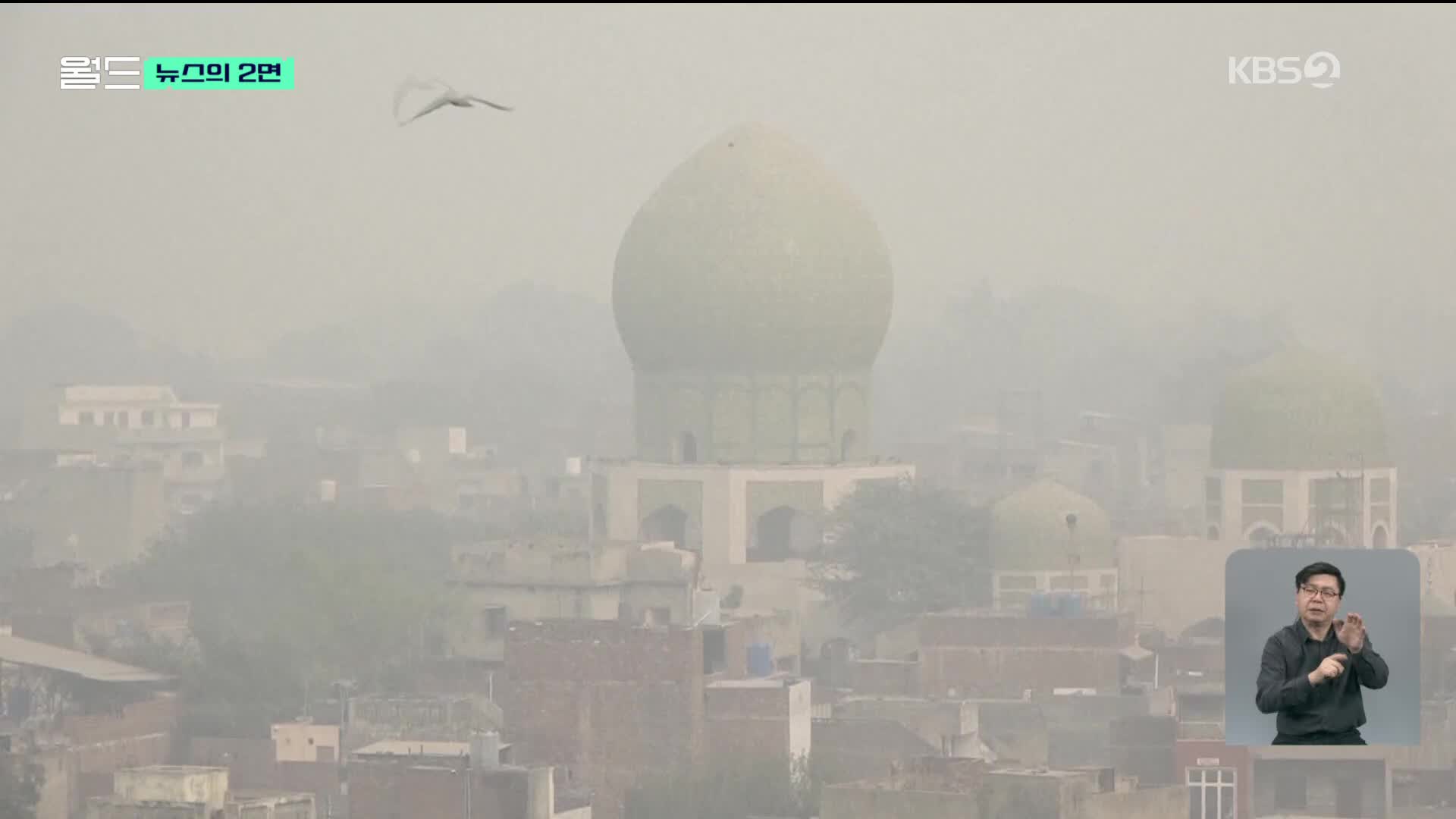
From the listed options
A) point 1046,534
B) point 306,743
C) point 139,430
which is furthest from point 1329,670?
point 139,430

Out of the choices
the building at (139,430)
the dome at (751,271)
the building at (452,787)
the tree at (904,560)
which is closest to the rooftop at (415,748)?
the building at (452,787)

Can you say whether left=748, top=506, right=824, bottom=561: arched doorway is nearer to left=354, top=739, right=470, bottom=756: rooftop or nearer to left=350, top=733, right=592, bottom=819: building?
left=354, top=739, right=470, bottom=756: rooftop

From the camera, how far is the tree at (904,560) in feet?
65.5

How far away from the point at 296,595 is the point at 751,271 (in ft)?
12.9

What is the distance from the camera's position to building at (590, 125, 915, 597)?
71.8 ft

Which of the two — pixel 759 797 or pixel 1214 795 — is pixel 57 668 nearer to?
pixel 759 797

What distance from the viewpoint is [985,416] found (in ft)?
120

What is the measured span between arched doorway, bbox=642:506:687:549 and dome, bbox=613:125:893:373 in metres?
0.88

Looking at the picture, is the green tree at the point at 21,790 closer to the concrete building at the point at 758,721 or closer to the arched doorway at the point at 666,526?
the concrete building at the point at 758,721

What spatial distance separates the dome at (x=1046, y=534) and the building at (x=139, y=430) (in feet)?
35.1

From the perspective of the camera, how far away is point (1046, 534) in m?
19.2

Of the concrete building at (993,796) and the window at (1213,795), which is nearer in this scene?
the concrete building at (993,796)

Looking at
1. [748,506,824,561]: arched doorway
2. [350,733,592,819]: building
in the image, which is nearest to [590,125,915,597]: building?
[748,506,824,561]: arched doorway

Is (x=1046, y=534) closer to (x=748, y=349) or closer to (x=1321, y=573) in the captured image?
(x=748, y=349)
